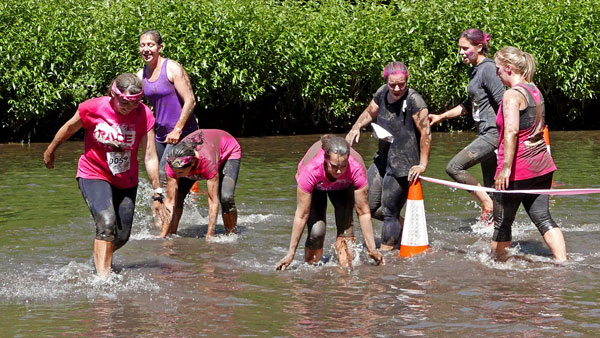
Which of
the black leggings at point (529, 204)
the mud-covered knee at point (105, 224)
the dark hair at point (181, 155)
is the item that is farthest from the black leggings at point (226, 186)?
the black leggings at point (529, 204)

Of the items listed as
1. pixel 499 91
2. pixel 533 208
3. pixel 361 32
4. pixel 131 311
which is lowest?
pixel 131 311

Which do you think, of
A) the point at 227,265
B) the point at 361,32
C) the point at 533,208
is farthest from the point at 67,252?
the point at 361,32

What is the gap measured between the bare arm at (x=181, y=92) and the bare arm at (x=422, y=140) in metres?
2.56

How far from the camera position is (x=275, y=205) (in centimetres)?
1271

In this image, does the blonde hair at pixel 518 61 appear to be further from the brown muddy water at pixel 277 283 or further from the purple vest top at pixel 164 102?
the purple vest top at pixel 164 102

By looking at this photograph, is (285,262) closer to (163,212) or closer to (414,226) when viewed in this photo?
(414,226)

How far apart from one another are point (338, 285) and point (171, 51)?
13.3 m

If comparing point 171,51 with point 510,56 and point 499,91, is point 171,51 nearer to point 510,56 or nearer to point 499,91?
point 499,91

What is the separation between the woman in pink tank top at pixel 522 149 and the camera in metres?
8.14

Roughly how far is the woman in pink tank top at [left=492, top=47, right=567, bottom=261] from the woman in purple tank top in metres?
3.51

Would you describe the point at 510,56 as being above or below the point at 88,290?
above

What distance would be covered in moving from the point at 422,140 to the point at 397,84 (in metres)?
0.59

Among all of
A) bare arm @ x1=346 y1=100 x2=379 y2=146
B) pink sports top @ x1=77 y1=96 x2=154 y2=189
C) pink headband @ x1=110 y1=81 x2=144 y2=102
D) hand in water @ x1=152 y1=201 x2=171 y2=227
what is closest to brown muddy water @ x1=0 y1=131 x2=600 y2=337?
hand in water @ x1=152 y1=201 x2=171 y2=227

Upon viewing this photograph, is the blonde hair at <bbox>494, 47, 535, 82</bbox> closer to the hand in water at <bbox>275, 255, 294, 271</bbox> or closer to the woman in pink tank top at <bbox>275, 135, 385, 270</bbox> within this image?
the woman in pink tank top at <bbox>275, 135, 385, 270</bbox>
